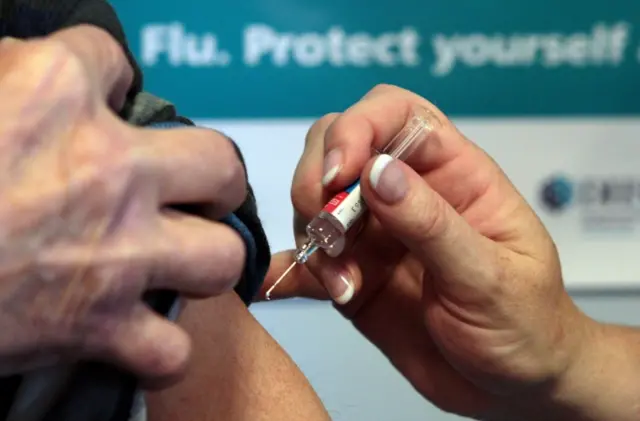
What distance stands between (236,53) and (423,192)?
29.7 inches

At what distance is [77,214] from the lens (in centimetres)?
36

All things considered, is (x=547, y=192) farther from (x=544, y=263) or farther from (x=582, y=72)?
(x=544, y=263)

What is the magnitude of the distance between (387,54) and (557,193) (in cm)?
45

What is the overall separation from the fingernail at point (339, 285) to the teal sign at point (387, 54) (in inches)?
25.7

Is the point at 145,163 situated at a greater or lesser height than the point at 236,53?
greater

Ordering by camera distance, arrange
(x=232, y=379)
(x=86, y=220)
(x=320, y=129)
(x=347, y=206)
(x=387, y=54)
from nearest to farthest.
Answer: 1. (x=86, y=220)
2. (x=232, y=379)
3. (x=347, y=206)
4. (x=320, y=129)
5. (x=387, y=54)

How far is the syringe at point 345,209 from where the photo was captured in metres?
0.71

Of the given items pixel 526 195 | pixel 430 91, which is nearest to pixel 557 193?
pixel 526 195

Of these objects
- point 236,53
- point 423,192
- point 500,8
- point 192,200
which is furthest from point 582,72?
point 192,200

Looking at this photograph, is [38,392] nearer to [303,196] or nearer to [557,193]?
[303,196]

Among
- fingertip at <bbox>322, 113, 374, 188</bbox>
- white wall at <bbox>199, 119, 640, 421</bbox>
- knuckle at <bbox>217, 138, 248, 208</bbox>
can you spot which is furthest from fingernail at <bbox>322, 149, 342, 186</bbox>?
white wall at <bbox>199, 119, 640, 421</bbox>

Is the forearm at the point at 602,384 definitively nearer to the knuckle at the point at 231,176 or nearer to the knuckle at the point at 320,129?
the knuckle at the point at 320,129

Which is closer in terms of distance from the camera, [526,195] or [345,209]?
[345,209]

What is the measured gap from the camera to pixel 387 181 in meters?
0.68
